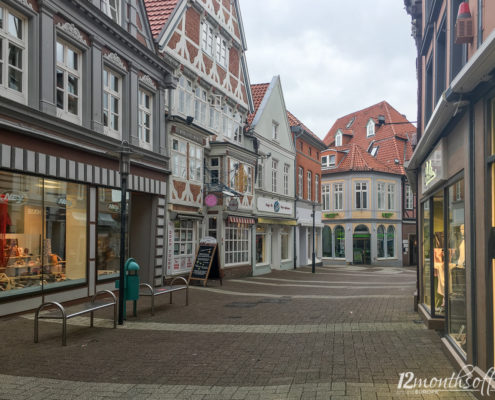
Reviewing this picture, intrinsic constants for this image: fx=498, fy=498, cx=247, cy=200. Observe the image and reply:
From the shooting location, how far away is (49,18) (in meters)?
11.0

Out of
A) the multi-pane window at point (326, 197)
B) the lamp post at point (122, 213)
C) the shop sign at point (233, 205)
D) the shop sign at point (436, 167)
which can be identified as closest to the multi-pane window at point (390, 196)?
the multi-pane window at point (326, 197)

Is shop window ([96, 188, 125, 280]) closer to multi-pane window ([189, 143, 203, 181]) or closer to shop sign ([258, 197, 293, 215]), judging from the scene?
multi-pane window ([189, 143, 203, 181])

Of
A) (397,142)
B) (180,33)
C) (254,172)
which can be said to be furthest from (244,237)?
(397,142)

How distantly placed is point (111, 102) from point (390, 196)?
3294cm

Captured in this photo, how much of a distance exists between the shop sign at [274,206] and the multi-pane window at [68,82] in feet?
44.1

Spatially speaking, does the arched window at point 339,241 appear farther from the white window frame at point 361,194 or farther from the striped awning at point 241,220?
the striped awning at point 241,220

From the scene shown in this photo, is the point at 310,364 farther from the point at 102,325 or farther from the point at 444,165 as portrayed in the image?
the point at 102,325

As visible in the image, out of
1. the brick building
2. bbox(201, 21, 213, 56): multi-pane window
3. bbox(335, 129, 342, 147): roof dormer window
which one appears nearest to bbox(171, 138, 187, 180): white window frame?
bbox(201, 21, 213, 56): multi-pane window

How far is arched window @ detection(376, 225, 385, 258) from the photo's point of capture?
135 ft

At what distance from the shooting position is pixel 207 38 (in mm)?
20375

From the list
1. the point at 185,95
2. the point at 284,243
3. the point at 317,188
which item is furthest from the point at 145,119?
the point at 317,188

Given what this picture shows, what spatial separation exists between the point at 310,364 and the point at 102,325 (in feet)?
14.5

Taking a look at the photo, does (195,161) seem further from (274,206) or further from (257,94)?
(257,94)

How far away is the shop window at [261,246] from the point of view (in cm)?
2519
